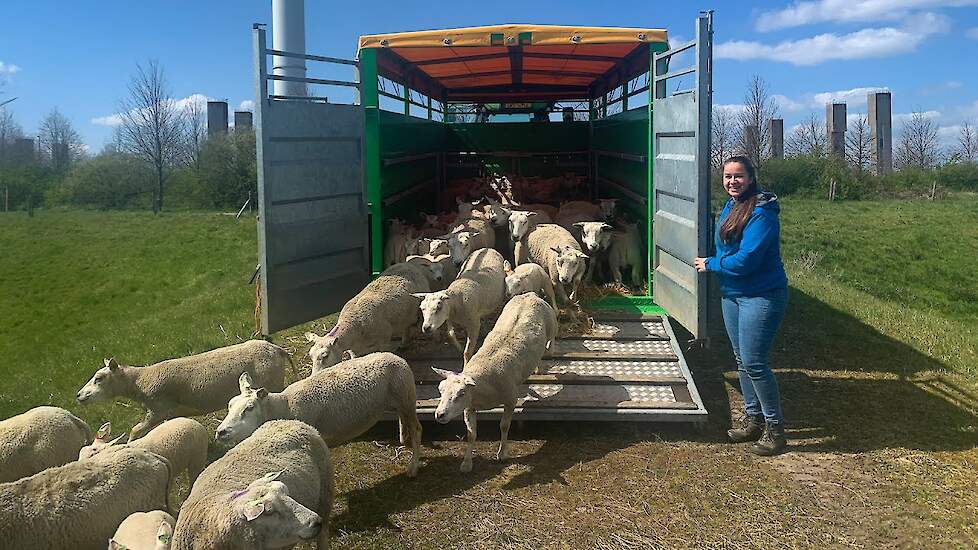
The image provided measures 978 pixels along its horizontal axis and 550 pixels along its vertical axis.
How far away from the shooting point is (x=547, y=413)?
6.95 meters

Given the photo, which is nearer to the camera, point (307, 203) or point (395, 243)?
point (307, 203)

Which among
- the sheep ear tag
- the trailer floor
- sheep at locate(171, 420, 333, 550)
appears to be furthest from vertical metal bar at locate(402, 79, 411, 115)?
the sheep ear tag

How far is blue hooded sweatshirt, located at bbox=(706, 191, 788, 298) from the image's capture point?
6.23 m

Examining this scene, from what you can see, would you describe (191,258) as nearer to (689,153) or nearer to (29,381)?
(29,381)

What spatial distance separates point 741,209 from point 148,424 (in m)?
5.42

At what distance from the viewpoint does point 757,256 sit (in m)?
6.24

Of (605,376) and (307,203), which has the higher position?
(307,203)

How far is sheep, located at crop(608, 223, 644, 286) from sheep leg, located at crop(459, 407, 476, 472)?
170 inches

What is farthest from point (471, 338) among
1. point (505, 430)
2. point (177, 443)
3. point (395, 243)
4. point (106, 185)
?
point (106, 185)

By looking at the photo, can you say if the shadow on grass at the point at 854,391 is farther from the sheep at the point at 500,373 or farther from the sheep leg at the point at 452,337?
the sheep leg at the point at 452,337

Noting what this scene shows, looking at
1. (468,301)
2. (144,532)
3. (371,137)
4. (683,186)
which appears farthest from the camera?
(371,137)

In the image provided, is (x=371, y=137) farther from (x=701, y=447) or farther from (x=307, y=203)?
(x=701, y=447)

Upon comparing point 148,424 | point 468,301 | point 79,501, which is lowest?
point 148,424

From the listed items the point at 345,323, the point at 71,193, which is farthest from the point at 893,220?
the point at 71,193
